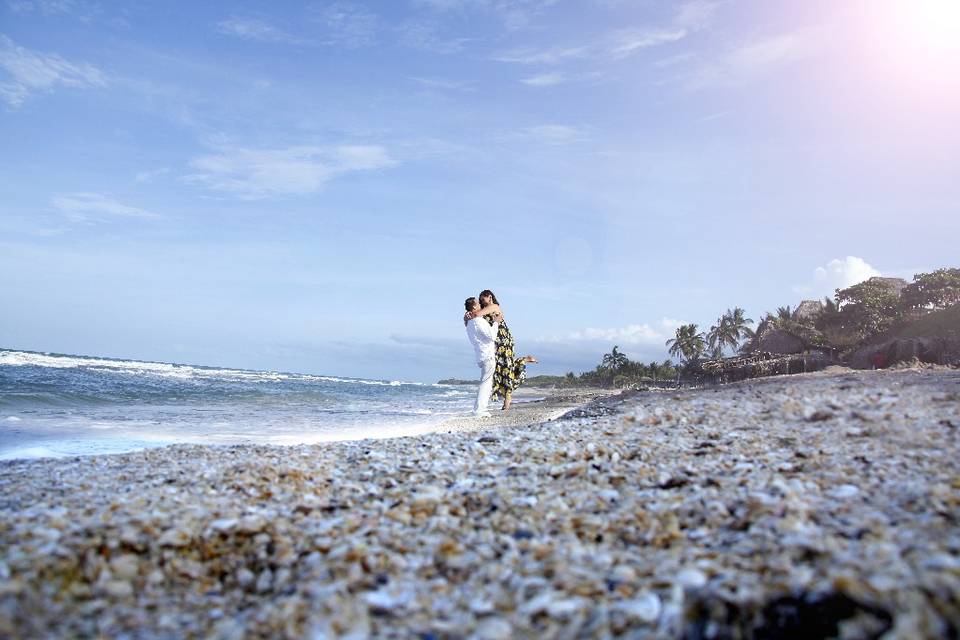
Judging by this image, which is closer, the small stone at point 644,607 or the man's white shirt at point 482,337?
the small stone at point 644,607

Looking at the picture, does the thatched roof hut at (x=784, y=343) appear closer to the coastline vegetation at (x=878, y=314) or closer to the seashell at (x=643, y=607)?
the coastline vegetation at (x=878, y=314)

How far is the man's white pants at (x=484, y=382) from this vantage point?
14.6m

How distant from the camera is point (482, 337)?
47.1ft

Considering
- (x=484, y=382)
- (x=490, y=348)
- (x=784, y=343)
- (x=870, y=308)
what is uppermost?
(x=870, y=308)

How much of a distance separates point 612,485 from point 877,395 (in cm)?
499

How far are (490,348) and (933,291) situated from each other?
45017mm

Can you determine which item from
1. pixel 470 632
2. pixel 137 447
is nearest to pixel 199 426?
pixel 137 447

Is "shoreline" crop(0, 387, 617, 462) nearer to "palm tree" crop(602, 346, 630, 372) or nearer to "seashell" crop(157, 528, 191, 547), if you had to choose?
"seashell" crop(157, 528, 191, 547)

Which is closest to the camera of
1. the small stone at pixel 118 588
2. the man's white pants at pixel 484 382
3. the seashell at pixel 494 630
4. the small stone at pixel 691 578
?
the seashell at pixel 494 630

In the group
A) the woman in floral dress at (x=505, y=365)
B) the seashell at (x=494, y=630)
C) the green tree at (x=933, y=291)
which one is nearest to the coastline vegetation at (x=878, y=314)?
the green tree at (x=933, y=291)

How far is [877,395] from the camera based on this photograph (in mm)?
7785

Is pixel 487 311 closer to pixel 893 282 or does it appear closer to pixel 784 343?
pixel 784 343

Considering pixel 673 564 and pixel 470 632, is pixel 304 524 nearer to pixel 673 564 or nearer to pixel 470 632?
pixel 470 632

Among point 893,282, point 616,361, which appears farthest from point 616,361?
point 893,282
